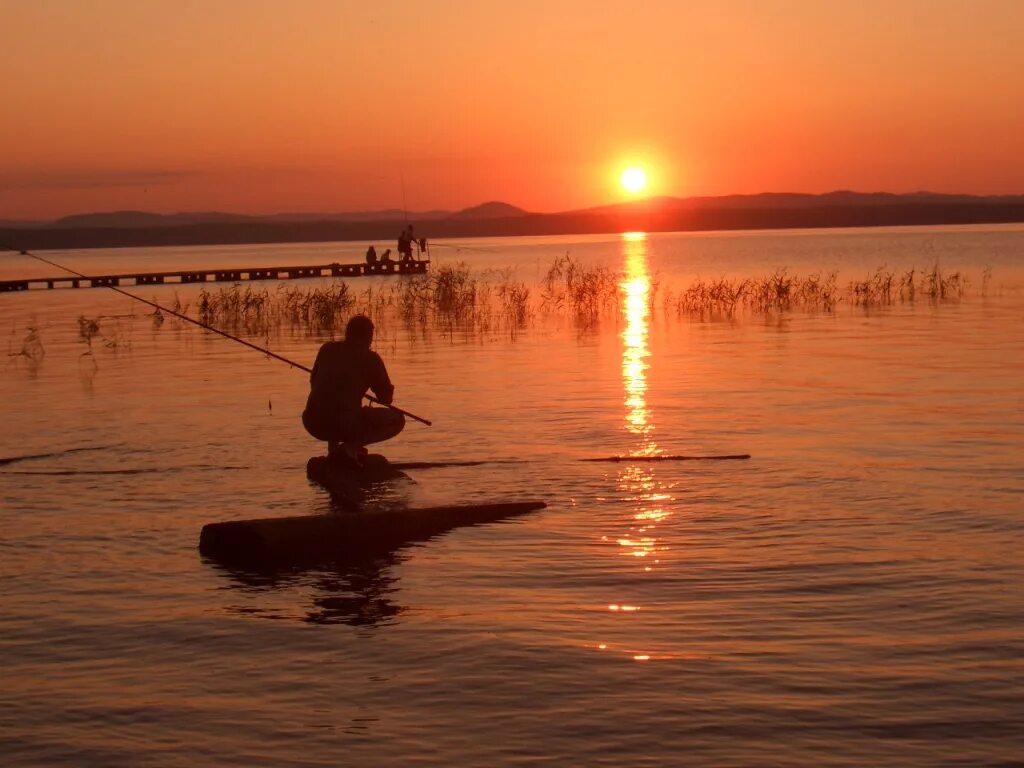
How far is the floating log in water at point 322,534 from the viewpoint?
10656mm

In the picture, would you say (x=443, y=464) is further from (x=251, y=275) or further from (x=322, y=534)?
(x=251, y=275)

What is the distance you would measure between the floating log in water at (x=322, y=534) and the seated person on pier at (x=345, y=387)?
213 centimetres

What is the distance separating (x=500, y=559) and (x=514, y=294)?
1190 inches

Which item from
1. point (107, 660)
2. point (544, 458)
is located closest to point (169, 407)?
point (544, 458)

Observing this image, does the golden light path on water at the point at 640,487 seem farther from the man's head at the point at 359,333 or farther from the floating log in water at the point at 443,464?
the man's head at the point at 359,333

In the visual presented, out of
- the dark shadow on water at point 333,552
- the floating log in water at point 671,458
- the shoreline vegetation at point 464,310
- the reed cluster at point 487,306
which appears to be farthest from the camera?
the reed cluster at point 487,306

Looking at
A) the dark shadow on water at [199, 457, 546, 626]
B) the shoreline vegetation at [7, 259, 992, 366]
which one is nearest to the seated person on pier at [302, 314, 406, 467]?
the dark shadow on water at [199, 457, 546, 626]

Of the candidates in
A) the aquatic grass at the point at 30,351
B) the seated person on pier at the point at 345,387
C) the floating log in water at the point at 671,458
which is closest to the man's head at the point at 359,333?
the seated person on pier at the point at 345,387

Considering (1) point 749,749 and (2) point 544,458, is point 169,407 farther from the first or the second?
(1) point 749,749

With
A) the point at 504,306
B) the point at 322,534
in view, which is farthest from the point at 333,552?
the point at 504,306

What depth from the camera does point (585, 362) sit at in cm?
2683

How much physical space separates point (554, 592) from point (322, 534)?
7.38ft

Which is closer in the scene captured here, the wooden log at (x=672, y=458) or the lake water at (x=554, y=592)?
the lake water at (x=554, y=592)

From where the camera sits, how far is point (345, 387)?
533 inches
